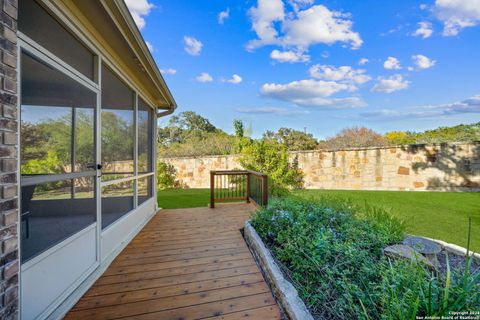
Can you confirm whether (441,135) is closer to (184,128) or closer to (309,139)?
(309,139)

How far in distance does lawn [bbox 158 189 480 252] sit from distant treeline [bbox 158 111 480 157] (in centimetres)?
286

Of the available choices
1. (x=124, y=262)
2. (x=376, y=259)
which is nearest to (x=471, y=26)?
(x=376, y=259)

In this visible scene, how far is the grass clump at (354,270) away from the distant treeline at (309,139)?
5209 millimetres

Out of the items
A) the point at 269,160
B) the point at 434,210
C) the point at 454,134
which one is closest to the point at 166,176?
the point at 269,160

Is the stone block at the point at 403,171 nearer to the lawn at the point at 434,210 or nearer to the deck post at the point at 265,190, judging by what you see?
the lawn at the point at 434,210

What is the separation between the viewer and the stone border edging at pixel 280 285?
1.59 meters

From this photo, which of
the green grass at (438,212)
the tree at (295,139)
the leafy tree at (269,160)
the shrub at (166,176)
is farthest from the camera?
the tree at (295,139)

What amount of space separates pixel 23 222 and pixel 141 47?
2.16 meters

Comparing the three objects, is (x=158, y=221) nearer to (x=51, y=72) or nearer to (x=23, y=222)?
(x=23, y=222)

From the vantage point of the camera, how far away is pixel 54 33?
1771mm

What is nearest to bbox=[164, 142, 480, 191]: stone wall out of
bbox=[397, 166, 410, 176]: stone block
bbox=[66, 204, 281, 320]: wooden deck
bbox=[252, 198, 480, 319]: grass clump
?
bbox=[397, 166, 410, 176]: stone block

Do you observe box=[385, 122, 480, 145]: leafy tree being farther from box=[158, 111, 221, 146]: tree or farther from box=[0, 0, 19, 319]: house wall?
box=[158, 111, 221, 146]: tree

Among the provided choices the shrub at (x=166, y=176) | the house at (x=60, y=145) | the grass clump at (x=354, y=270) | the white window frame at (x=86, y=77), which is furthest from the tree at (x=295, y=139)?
the house at (x=60, y=145)

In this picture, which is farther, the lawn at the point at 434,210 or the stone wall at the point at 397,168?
the stone wall at the point at 397,168
